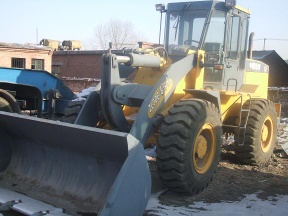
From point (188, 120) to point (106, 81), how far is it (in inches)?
49.8

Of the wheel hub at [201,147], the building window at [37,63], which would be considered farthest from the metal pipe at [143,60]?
the building window at [37,63]

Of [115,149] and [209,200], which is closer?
[115,149]

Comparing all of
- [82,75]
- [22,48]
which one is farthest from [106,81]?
[82,75]

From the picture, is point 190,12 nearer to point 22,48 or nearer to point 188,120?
point 188,120

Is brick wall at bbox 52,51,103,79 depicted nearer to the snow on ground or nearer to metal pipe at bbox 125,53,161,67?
metal pipe at bbox 125,53,161,67

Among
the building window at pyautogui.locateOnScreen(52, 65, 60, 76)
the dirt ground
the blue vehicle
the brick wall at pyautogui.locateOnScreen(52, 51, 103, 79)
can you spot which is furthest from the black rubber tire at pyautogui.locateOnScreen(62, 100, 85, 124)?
the building window at pyautogui.locateOnScreen(52, 65, 60, 76)

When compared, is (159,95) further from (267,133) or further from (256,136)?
(267,133)

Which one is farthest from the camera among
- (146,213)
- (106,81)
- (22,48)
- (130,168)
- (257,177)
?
(22,48)

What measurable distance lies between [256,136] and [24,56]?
21.7m

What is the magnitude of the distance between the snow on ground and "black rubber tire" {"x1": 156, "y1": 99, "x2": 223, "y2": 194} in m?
0.30

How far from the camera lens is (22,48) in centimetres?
2558

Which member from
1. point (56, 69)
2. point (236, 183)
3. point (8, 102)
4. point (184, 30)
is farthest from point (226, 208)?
point (56, 69)

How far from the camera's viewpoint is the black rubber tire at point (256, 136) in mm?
7004

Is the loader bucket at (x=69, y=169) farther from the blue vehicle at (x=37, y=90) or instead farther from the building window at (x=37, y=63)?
the building window at (x=37, y=63)
